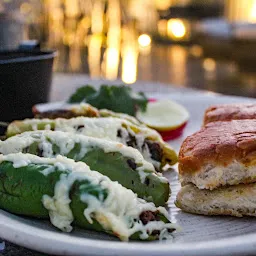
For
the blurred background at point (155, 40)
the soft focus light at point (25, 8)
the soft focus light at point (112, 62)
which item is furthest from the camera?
the soft focus light at point (112, 62)

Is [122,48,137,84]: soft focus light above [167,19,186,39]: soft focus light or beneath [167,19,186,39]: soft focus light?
beneath

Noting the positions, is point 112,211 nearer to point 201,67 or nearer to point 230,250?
point 230,250

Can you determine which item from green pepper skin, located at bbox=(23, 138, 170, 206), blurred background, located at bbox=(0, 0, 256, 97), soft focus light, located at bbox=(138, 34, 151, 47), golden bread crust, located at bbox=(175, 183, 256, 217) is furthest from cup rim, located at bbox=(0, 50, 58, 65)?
soft focus light, located at bbox=(138, 34, 151, 47)

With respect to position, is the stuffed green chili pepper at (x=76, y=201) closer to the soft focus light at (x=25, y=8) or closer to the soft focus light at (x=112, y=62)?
the soft focus light at (x=25, y=8)

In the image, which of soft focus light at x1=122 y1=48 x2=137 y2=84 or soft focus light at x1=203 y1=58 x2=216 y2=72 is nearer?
soft focus light at x1=122 y1=48 x2=137 y2=84

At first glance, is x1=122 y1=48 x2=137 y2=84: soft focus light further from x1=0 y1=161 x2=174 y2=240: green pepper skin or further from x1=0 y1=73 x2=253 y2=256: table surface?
x1=0 y1=161 x2=174 y2=240: green pepper skin

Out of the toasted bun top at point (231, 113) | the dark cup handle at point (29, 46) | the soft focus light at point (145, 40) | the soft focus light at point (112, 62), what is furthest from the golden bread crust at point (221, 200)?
the soft focus light at point (145, 40)
